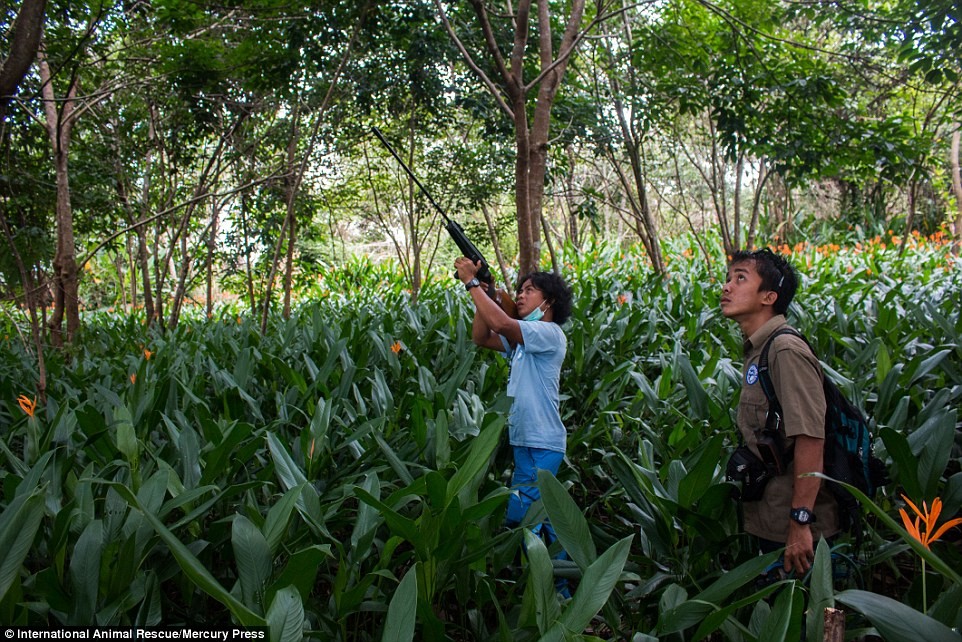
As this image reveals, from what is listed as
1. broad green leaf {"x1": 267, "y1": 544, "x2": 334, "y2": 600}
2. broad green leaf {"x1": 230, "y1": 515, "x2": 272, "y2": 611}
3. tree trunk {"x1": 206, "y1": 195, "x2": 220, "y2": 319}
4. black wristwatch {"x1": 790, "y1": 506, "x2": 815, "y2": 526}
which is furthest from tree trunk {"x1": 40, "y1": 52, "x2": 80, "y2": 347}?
black wristwatch {"x1": 790, "y1": 506, "x2": 815, "y2": 526}

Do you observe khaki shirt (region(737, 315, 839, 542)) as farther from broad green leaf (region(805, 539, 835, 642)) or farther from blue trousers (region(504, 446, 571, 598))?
blue trousers (region(504, 446, 571, 598))

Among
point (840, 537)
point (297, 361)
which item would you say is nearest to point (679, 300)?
point (297, 361)

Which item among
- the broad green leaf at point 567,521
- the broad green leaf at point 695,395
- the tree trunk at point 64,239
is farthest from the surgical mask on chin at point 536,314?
the tree trunk at point 64,239

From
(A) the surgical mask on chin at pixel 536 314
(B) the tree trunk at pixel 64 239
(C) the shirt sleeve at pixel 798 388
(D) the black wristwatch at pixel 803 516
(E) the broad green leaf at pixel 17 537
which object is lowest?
(D) the black wristwatch at pixel 803 516

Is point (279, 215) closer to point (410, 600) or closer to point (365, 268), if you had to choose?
point (365, 268)

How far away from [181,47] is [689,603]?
453 cm

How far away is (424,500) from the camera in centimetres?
210

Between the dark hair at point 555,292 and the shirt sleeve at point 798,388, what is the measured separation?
1.02 meters

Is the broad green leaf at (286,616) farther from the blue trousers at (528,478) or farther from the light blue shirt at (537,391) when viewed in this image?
the light blue shirt at (537,391)

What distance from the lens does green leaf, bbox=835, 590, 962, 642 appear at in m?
1.16

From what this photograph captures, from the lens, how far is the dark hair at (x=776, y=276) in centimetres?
200

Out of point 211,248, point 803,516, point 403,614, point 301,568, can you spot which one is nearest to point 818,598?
point 803,516

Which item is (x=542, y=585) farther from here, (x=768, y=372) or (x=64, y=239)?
(x=64, y=239)

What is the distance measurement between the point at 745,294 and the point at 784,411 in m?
0.37
